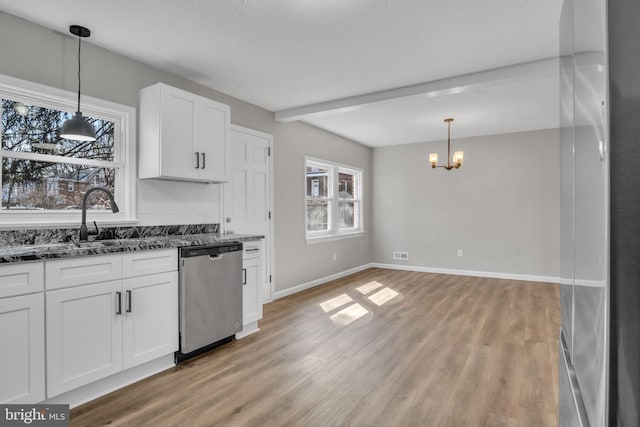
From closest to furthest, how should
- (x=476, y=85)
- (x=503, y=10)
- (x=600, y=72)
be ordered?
1. (x=600, y=72)
2. (x=503, y=10)
3. (x=476, y=85)

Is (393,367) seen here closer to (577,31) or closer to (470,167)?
(577,31)

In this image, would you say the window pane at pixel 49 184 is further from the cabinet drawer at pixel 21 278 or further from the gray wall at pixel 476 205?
the gray wall at pixel 476 205

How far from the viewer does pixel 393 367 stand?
2.70 m

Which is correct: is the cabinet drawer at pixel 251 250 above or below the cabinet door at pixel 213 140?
below

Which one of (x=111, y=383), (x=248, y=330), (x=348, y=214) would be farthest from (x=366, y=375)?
(x=348, y=214)

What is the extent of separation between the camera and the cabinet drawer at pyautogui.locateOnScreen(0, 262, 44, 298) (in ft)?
6.16

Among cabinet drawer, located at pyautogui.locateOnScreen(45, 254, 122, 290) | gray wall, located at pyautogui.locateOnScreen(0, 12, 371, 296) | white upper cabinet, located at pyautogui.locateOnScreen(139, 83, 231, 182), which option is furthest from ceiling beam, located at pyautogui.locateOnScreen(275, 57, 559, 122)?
cabinet drawer, located at pyautogui.locateOnScreen(45, 254, 122, 290)

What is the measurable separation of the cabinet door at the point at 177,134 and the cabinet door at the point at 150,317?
94 centimetres

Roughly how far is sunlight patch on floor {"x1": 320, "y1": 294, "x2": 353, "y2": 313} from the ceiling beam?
7.85 ft

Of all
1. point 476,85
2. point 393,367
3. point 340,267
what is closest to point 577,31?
point 393,367

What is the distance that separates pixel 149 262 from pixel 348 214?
4.66m

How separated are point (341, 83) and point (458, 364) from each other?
2.84 metres

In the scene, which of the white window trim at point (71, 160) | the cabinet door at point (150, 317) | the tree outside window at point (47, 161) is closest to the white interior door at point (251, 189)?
the white window trim at point (71, 160)

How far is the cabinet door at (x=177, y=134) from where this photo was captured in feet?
9.88
